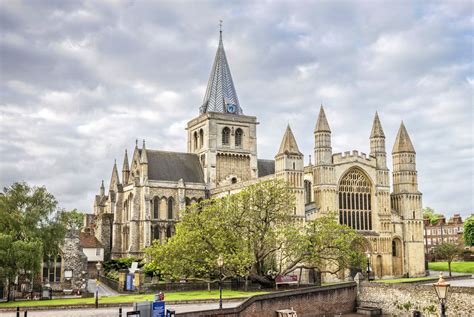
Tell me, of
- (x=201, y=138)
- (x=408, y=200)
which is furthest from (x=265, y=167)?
(x=408, y=200)

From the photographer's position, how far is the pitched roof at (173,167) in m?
75.8

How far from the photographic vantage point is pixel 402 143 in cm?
7162

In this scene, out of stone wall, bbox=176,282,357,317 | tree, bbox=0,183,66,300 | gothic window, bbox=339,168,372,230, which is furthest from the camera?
gothic window, bbox=339,168,372,230

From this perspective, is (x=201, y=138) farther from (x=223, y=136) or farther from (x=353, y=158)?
(x=353, y=158)

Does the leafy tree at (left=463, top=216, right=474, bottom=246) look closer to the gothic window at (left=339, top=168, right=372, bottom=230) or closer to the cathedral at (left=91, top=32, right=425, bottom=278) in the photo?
the cathedral at (left=91, top=32, right=425, bottom=278)

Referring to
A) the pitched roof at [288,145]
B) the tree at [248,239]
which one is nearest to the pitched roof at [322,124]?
the pitched roof at [288,145]

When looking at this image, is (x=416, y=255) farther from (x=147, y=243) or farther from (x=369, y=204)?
(x=147, y=243)

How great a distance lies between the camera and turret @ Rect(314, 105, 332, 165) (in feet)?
213

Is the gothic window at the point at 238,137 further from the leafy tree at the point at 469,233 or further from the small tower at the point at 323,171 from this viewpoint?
the leafy tree at the point at 469,233

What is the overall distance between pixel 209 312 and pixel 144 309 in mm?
5998

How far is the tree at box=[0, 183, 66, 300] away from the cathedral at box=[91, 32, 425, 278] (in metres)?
25.9

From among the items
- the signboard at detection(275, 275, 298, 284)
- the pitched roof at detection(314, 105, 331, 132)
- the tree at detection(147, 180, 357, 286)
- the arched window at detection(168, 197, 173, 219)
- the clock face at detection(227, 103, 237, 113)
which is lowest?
the signboard at detection(275, 275, 298, 284)

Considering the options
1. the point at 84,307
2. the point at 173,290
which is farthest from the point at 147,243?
the point at 84,307

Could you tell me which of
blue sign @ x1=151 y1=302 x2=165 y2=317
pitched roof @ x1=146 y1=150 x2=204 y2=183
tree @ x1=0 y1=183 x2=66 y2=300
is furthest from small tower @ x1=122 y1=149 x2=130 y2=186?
blue sign @ x1=151 y1=302 x2=165 y2=317
